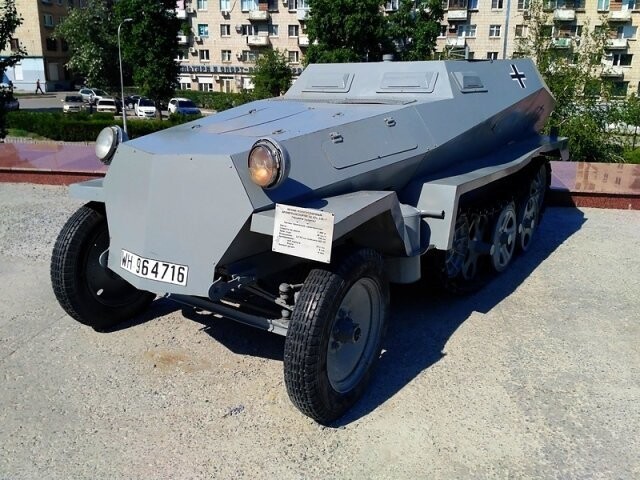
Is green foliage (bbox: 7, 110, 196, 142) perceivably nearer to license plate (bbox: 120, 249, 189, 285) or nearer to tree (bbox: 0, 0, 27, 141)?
tree (bbox: 0, 0, 27, 141)

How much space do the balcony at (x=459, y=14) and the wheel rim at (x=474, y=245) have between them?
37.9 meters

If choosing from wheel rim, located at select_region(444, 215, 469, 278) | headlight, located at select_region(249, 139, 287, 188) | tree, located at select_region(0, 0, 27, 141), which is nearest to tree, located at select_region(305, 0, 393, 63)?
tree, located at select_region(0, 0, 27, 141)

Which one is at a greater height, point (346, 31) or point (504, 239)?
point (346, 31)

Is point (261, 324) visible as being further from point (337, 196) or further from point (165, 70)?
point (165, 70)

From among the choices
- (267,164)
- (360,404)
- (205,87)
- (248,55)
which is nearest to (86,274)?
(267,164)

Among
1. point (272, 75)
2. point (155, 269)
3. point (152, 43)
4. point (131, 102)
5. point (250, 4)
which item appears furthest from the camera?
point (250, 4)

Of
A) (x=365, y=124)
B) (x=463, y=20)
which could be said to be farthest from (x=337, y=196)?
(x=463, y=20)

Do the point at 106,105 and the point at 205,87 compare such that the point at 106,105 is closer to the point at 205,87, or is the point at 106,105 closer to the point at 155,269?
the point at 205,87

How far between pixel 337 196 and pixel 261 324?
35.5 inches

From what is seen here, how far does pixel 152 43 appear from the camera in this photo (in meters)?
26.0

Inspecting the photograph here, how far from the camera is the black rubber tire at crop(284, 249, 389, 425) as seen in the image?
3254 millimetres

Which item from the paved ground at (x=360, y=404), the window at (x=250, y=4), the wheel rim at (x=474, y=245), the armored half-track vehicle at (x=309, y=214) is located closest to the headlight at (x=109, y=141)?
the armored half-track vehicle at (x=309, y=214)

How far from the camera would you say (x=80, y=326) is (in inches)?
189

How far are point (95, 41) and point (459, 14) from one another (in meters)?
22.4
